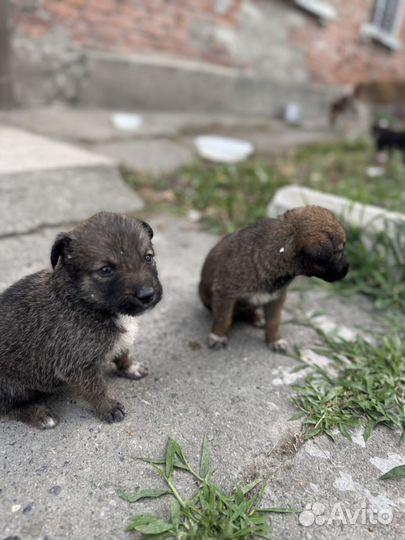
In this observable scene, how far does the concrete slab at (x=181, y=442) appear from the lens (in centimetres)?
235

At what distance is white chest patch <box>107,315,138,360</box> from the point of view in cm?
282

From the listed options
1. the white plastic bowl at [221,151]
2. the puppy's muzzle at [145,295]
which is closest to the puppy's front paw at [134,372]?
the puppy's muzzle at [145,295]

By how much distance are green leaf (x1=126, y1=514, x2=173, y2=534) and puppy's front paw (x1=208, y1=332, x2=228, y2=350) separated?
1.50 meters

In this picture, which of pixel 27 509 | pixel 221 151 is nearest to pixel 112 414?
pixel 27 509

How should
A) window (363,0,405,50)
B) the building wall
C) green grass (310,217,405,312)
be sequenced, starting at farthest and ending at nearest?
1. window (363,0,405,50)
2. the building wall
3. green grass (310,217,405,312)

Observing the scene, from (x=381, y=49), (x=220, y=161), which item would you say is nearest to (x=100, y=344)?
(x=220, y=161)

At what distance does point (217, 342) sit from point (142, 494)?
140cm

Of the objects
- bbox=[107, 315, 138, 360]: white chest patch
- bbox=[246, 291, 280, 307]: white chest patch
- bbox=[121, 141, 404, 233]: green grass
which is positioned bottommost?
bbox=[107, 315, 138, 360]: white chest patch

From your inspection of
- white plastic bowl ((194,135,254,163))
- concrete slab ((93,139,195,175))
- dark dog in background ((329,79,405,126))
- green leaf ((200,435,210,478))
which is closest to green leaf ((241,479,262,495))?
green leaf ((200,435,210,478))

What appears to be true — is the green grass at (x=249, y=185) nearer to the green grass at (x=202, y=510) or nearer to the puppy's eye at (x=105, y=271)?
the puppy's eye at (x=105, y=271)

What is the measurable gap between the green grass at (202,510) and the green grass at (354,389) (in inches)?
26.3

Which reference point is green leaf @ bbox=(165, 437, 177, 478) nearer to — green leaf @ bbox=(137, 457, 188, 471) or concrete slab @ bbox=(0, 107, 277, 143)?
green leaf @ bbox=(137, 457, 188, 471)

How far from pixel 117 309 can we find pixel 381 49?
14809 mm

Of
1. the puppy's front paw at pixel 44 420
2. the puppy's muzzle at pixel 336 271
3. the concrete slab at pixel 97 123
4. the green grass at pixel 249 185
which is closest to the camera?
the puppy's front paw at pixel 44 420
